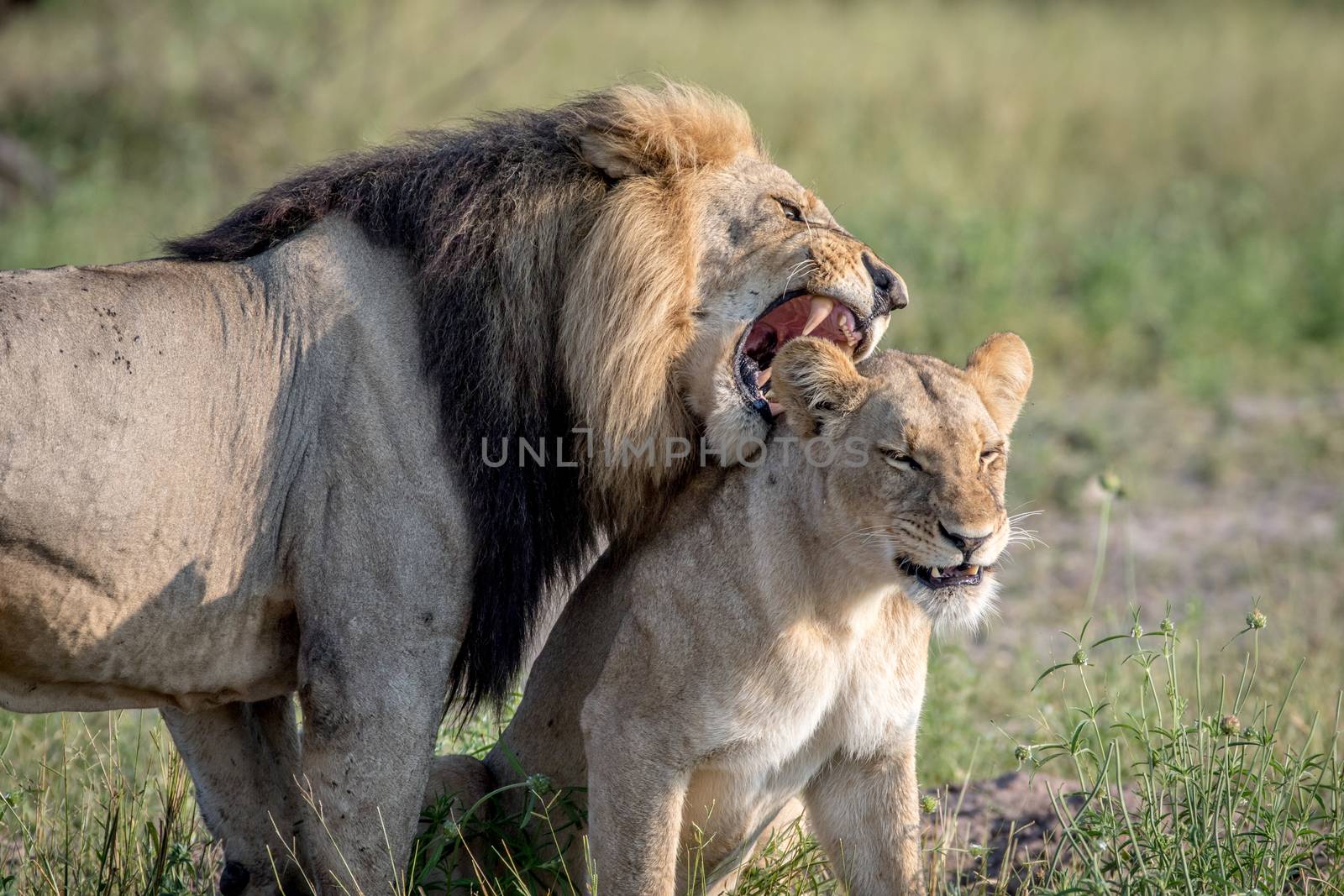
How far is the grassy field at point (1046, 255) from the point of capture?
11.6 ft

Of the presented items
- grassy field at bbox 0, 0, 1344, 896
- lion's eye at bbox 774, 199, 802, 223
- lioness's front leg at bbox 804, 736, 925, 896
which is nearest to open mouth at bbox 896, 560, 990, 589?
grassy field at bbox 0, 0, 1344, 896

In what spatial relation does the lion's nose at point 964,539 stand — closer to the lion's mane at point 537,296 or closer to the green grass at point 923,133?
the lion's mane at point 537,296

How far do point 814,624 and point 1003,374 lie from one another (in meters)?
0.67

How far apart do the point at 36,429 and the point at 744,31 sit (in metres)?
12.5

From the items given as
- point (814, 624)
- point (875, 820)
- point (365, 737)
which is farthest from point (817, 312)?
point (365, 737)

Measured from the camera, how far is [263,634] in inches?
128

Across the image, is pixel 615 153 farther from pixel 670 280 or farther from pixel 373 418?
pixel 373 418

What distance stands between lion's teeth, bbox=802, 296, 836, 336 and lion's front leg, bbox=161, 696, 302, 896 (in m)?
1.52

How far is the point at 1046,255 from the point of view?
1009cm

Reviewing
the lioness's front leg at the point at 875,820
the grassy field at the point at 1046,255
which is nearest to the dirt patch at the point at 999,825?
the grassy field at the point at 1046,255

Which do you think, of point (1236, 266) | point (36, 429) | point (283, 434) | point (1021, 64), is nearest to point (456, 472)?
point (283, 434)

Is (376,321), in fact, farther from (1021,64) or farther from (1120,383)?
(1021,64)

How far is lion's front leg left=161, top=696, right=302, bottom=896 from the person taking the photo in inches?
142

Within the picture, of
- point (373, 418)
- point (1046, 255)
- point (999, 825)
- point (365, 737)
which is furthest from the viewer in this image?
point (1046, 255)
